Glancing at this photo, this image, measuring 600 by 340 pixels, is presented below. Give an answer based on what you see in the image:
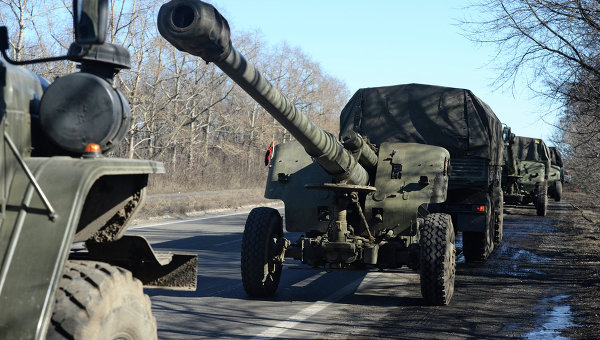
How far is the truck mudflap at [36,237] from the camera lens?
2.92m

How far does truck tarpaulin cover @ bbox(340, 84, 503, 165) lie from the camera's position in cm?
1172

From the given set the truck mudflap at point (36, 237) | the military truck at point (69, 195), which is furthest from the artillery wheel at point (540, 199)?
the truck mudflap at point (36, 237)

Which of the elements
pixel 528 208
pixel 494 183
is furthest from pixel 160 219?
pixel 528 208

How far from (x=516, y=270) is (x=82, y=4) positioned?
971 centimetres

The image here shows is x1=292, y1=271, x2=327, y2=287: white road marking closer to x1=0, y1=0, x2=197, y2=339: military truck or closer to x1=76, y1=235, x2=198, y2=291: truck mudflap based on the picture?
x1=76, y1=235, x2=198, y2=291: truck mudflap

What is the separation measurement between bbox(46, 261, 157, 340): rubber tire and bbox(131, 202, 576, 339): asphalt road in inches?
122

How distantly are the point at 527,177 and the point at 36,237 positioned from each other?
23244 millimetres

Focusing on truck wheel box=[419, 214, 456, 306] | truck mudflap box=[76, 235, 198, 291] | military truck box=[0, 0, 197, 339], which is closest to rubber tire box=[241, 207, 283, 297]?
truck wheel box=[419, 214, 456, 306]

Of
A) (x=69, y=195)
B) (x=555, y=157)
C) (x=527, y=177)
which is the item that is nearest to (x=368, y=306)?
(x=69, y=195)

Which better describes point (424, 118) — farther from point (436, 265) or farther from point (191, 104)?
point (191, 104)

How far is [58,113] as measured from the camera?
350 cm

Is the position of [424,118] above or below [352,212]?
above

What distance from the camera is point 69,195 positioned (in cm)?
310

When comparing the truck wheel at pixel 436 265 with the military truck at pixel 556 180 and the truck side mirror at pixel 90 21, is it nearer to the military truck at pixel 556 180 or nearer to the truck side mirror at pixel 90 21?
the truck side mirror at pixel 90 21
